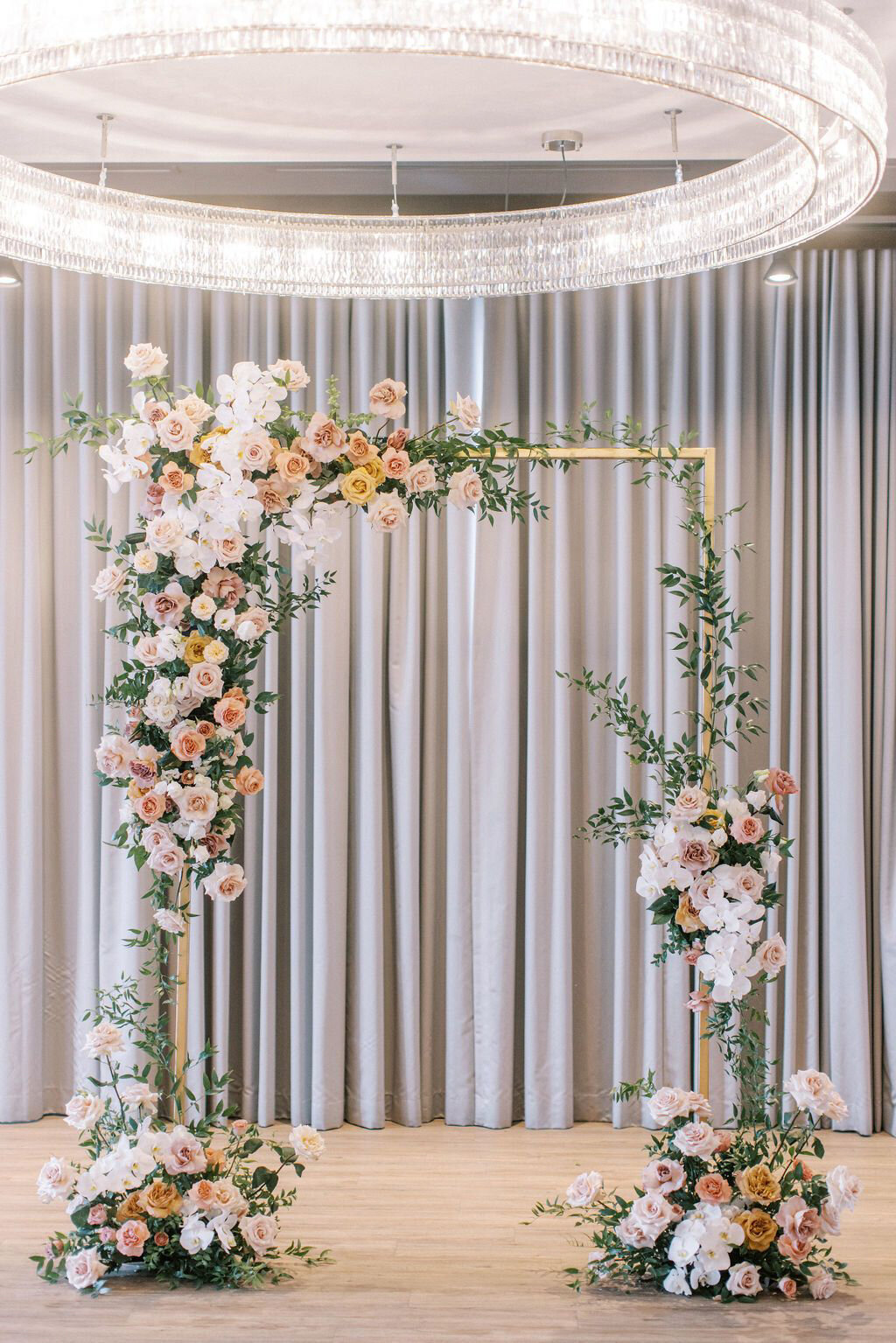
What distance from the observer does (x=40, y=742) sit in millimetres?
4504

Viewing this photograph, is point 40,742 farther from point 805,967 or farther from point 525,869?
point 805,967

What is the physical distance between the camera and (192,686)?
3.13m

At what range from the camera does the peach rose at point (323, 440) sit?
3.18 meters

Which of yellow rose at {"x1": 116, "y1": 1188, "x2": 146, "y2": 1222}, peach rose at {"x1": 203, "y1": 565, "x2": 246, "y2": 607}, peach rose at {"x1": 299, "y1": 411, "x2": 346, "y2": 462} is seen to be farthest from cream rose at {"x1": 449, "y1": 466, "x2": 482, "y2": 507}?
yellow rose at {"x1": 116, "y1": 1188, "x2": 146, "y2": 1222}

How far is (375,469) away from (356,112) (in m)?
1.07

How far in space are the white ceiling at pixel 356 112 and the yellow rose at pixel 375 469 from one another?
97 centimetres

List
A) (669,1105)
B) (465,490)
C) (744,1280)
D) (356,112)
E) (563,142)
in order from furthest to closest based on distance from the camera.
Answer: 1. (563,142)
2. (356,112)
3. (465,490)
4. (669,1105)
5. (744,1280)

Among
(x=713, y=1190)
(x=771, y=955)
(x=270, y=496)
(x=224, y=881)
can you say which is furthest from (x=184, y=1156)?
(x=270, y=496)

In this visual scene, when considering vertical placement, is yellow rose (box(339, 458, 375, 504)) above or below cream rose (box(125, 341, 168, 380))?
below

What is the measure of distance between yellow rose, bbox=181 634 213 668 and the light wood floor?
4.86 feet

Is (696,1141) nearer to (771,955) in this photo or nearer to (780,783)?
(771,955)

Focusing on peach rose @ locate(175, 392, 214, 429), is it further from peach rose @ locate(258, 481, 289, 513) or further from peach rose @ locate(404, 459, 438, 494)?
peach rose @ locate(404, 459, 438, 494)

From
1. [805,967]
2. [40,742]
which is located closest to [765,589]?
[805,967]

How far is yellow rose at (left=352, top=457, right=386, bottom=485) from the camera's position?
3209 mm
